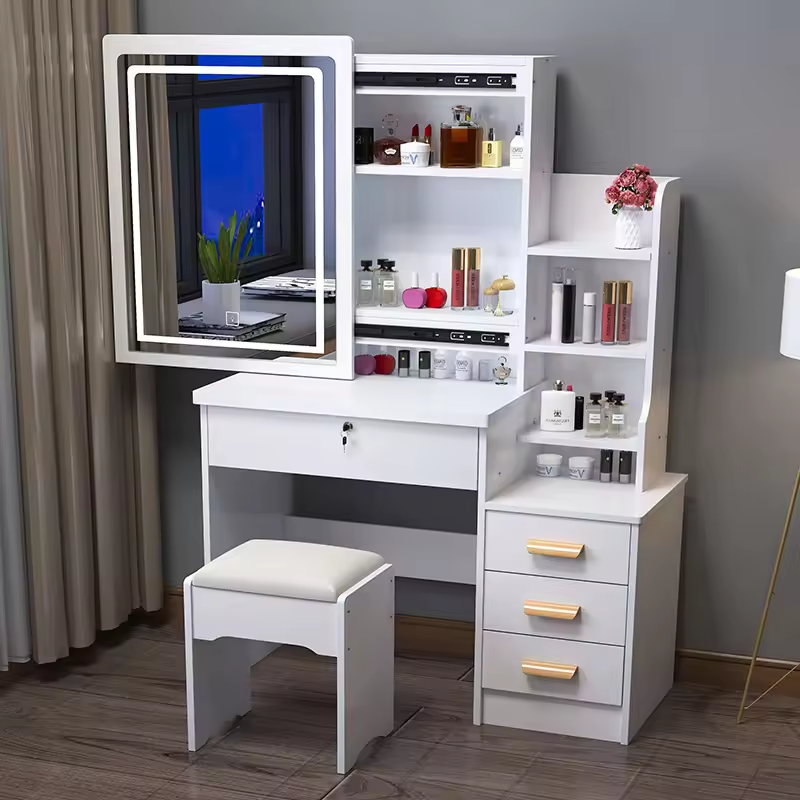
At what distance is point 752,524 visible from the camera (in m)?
3.39

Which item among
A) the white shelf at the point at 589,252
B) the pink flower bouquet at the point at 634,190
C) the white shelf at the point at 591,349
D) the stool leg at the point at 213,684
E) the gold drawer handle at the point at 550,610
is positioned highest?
the pink flower bouquet at the point at 634,190

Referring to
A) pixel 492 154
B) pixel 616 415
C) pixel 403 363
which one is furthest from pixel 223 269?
pixel 616 415

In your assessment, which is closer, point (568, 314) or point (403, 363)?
point (568, 314)

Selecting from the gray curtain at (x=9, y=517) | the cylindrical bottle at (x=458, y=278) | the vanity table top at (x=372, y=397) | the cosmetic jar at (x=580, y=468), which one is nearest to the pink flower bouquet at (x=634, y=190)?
the cylindrical bottle at (x=458, y=278)

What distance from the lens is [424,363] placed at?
11.4ft

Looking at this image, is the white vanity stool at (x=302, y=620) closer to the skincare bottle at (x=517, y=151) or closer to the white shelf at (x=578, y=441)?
the white shelf at (x=578, y=441)

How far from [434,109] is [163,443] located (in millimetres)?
1303

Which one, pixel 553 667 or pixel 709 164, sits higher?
pixel 709 164

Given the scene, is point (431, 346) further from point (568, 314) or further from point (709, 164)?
point (709, 164)

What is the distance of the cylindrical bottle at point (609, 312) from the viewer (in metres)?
3.20

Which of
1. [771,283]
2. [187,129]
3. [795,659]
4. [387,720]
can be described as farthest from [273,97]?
[795,659]

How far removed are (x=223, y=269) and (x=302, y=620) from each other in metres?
1.08

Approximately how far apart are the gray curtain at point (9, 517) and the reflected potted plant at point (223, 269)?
529 mm

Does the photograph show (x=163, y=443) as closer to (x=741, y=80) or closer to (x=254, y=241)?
(x=254, y=241)
